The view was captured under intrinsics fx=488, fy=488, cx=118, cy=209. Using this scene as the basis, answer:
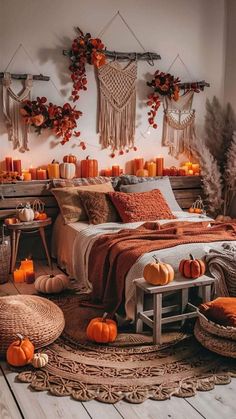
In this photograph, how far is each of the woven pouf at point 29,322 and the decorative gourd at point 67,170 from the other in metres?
2.10

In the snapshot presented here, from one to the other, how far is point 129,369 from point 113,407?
0.38 m

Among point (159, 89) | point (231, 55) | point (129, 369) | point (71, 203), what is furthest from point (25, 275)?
point (231, 55)

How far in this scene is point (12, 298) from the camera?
10.4 ft

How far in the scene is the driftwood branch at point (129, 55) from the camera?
16.8ft

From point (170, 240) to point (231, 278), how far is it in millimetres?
595

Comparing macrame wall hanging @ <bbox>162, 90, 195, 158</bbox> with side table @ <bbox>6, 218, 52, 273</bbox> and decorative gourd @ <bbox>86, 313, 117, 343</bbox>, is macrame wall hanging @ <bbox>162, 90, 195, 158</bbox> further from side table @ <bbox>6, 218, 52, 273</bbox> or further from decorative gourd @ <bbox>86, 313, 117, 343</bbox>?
decorative gourd @ <bbox>86, 313, 117, 343</bbox>

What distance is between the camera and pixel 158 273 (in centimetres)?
307

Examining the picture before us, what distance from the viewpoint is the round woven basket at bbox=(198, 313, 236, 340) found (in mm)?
2795

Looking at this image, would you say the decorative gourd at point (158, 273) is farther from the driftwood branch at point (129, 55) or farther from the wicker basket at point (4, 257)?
the driftwood branch at point (129, 55)

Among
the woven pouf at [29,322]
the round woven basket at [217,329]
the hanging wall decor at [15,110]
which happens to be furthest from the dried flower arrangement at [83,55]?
the round woven basket at [217,329]

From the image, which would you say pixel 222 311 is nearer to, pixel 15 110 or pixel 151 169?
pixel 151 169

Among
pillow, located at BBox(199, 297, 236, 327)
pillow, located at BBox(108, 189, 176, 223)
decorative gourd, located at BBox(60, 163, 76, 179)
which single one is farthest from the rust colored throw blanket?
decorative gourd, located at BBox(60, 163, 76, 179)

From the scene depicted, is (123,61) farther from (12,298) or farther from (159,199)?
(12,298)

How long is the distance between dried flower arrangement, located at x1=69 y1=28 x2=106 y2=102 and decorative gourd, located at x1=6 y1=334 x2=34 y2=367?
9.74 ft
